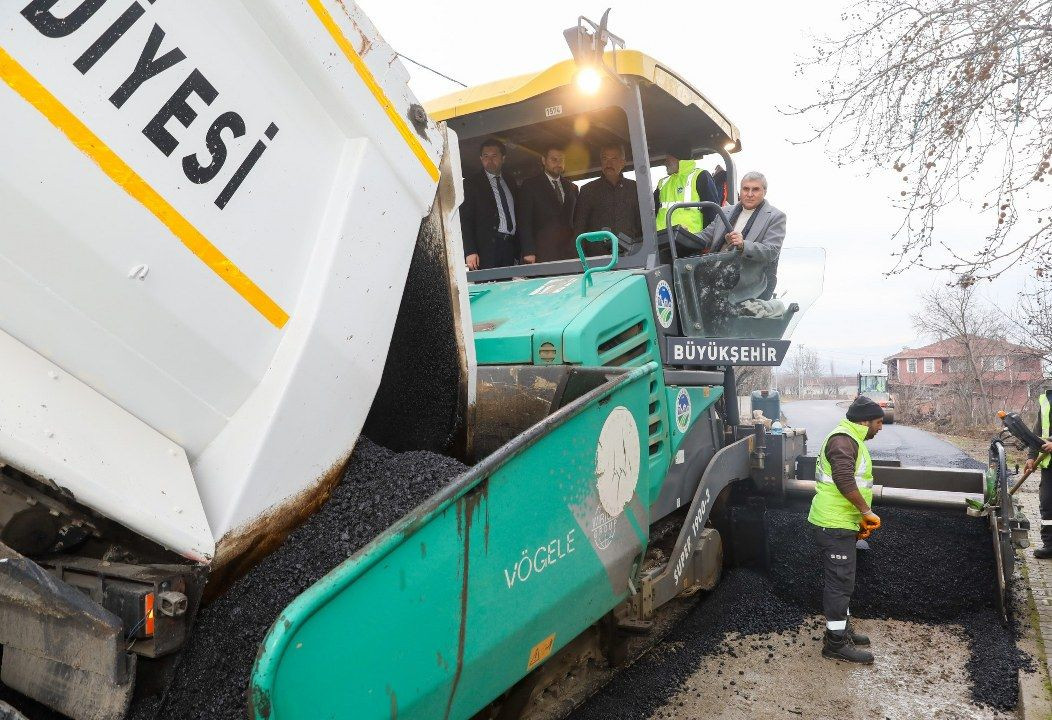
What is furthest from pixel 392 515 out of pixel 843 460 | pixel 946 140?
pixel 946 140

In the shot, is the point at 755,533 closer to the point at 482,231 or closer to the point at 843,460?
the point at 843,460

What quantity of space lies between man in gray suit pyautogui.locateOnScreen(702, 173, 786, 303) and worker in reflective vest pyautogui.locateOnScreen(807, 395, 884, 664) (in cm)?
88

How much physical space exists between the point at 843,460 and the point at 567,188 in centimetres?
225

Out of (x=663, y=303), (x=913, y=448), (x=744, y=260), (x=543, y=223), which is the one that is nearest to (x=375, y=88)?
(x=663, y=303)

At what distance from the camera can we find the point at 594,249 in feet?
13.8

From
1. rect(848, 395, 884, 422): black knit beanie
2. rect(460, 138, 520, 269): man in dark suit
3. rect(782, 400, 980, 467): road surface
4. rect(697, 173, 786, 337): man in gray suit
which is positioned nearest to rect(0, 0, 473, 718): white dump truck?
rect(460, 138, 520, 269): man in dark suit

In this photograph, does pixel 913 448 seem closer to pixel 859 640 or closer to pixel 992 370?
pixel 992 370

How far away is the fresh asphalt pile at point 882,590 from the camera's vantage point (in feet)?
13.4

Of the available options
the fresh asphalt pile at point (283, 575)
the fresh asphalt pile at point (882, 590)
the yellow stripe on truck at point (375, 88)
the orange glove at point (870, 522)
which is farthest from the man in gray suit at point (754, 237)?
the fresh asphalt pile at point (283, 575)

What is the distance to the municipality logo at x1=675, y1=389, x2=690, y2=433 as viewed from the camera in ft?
11.8

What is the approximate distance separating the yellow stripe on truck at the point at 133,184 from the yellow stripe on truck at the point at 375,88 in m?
0.60

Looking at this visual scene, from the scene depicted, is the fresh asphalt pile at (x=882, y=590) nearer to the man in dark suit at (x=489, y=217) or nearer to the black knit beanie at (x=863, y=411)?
the black knit beanie at (x=863, y=411)

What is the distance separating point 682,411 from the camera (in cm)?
366

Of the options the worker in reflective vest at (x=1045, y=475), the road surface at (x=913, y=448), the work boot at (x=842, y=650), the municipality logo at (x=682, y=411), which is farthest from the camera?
the road surface at (x=913, y=448)
